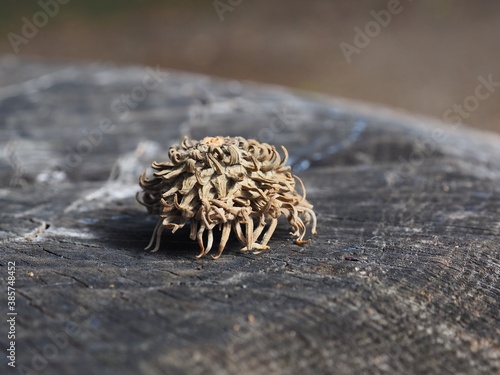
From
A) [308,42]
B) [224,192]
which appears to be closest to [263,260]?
[224,192]

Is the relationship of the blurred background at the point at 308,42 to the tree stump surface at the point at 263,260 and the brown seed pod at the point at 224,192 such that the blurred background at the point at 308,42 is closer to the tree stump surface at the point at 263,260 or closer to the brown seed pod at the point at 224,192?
the tree stump surface at the point at 263,260

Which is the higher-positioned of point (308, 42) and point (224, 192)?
point (308, 42)

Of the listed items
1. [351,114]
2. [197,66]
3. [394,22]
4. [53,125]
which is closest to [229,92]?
[351,114]

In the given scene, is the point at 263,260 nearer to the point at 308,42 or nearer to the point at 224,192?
the point at 224,192

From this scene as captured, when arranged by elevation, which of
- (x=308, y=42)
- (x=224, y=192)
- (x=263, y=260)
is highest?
(x=308, y=42)

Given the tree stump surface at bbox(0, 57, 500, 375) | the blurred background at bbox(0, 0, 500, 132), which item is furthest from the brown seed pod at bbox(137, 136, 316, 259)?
the blurred background at bbox(0, 0, 500, 132)

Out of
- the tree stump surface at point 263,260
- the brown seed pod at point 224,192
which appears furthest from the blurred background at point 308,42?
the brown seed pod at point 224,192
